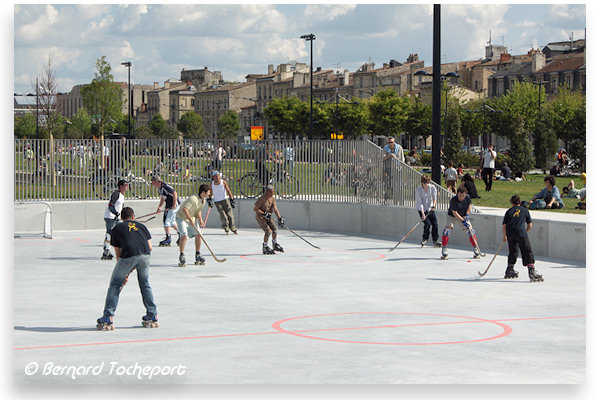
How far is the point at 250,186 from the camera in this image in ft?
90.6

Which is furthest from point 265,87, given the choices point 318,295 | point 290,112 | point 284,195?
point 318,295

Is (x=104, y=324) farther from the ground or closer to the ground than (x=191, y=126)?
closer to the ground

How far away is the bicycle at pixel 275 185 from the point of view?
27031 mm

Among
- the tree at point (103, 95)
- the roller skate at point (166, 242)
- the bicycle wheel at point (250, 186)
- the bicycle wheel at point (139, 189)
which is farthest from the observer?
the tree at point (103, 95)

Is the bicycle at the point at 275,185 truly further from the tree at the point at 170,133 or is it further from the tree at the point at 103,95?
the tree at the point at 170,133

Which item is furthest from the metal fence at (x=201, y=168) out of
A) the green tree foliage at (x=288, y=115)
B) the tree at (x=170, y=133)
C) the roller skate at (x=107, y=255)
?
the tree at (x=170, y=133)

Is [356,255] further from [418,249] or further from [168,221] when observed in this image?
[168,221]

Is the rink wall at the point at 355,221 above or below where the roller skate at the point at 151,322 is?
above

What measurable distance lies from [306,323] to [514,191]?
24380 mm

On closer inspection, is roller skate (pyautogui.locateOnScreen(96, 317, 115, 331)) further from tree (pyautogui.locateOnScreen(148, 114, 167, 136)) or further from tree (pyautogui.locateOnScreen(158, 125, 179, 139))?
tree (pyautogui.locateOnScreen(148, 114, 167, 136))

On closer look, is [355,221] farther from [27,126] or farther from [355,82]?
[27,126]

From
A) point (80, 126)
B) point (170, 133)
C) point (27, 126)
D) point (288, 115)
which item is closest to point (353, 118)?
point (288, 115)

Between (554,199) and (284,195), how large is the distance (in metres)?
7.83

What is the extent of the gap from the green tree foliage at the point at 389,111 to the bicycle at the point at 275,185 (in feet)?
215
